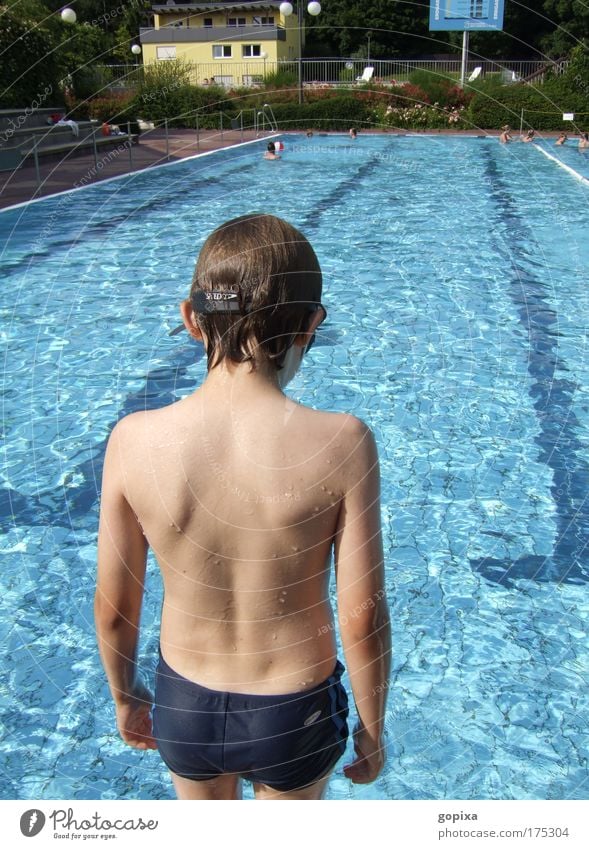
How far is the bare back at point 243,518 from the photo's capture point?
1376 mm

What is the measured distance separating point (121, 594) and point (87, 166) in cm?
1567

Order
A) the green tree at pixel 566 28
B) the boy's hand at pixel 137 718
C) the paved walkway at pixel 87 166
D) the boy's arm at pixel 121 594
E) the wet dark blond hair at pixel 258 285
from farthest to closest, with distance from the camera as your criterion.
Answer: the green tree at pixel 566 28 → the paved walkway at pixel 87 166 → the boy's hand at pixel 137 718 → the boy's arm at pixel 121 594 → the wet dark blond hair at pixel 258 285

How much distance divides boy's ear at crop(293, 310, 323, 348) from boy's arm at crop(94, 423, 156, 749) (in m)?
0.35

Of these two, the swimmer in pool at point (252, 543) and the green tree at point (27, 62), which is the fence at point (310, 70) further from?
the swimmer in pool at point (252, 543)

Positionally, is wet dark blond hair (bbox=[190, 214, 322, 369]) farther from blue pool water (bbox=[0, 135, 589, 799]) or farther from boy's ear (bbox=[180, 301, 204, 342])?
blue pool water (bbox=[0, 135, 589, 799])

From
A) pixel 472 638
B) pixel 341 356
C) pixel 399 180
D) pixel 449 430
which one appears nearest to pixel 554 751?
pixel 472 638

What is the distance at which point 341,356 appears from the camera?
683 centimetres

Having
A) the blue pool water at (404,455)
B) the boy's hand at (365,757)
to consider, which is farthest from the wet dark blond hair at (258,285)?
the blue pool water at (404,455)

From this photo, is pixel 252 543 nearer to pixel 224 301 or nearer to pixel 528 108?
pixel 224 301

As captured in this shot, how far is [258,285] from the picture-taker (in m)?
1.33

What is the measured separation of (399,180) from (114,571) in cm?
1529

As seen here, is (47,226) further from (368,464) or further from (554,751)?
(368,464)

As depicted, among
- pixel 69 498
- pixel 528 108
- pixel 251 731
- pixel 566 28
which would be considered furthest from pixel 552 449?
pixel 566 28
